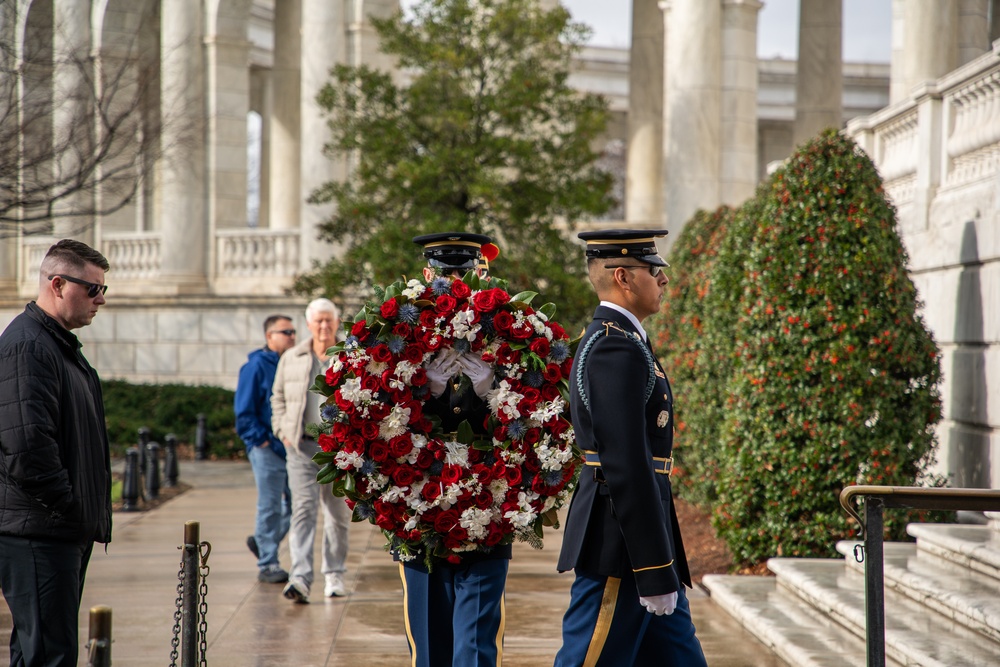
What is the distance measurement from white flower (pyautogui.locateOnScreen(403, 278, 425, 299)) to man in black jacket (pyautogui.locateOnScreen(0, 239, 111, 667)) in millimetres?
1471

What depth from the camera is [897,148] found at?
12.4m

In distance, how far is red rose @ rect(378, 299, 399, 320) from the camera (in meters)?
5.37

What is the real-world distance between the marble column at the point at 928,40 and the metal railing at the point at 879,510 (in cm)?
1339

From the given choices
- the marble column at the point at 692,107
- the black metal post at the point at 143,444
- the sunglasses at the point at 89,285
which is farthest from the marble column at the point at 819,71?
the sunglasses at the point at 89,285

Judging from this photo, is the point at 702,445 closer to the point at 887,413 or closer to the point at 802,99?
the point at 887,413

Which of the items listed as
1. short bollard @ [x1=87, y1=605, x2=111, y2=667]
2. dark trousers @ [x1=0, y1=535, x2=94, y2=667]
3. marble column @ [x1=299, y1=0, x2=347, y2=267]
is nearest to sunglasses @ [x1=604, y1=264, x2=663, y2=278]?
short bollard @ [x1=87, y1=605, x2=111, y2=667]

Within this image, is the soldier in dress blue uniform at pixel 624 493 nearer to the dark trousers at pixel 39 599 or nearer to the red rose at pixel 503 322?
the red rose at pixel 503 322

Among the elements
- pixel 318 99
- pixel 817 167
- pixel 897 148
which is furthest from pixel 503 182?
pixel 817 167

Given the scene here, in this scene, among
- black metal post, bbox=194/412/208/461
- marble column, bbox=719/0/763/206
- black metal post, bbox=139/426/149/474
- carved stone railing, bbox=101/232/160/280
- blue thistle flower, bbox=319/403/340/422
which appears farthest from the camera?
carved stone railing, bbox=101/232/160/280

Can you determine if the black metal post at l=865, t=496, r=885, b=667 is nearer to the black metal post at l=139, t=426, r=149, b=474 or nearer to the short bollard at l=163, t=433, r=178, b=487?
the black metal post at l=139, t=426, r=149, b=474

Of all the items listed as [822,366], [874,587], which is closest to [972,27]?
[822,366]

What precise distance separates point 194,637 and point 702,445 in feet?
24.6

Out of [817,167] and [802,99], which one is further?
[802,99]

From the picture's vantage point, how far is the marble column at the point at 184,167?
80.2 feet
